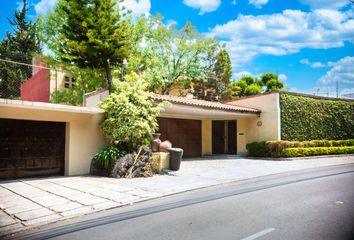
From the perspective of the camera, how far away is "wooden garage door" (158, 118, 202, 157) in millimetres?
16484

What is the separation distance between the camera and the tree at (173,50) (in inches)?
1179

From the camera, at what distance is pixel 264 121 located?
1758 centimetres

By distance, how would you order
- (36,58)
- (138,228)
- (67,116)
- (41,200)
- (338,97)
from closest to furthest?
1. (138,228)
2. (41,200)
3. (67,116)
4. (338,97)
5. (36,58)

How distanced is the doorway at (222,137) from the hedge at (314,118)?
3657 mm

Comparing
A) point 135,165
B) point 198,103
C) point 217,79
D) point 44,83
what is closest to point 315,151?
point 198,103

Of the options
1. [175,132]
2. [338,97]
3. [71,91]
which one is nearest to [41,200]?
[175,132]

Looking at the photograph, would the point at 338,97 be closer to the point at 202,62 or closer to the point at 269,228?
the point at 202,62

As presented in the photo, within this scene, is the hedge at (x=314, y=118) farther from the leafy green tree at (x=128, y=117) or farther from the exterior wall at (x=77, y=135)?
the exterior wall at (x=77, y=135)

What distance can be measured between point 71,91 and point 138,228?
20.8 m

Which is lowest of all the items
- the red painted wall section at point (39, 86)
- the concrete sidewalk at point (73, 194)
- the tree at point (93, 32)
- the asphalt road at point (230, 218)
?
the concrete sidewalk at point (73, 194)

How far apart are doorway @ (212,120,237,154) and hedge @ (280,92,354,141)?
3657mm

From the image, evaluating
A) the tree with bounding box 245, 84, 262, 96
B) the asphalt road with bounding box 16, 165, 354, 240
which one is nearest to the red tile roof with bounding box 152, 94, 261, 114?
the asphalt road with bounding box 16, 165, 354, 240

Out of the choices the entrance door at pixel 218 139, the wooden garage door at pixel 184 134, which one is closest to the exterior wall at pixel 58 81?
the wooden garage door at pixel 184 134

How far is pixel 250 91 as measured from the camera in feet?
132
